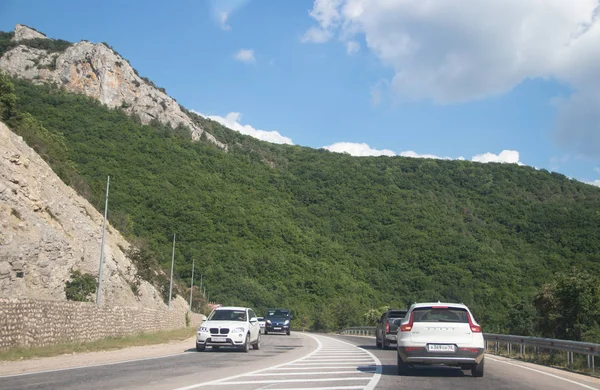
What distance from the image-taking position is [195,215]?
86.6 meters

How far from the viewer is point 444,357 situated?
1333cm

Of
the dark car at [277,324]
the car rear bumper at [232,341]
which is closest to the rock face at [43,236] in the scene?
the dark car at [277,324]

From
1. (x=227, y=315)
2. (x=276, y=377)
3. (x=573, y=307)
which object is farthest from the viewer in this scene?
(x=573, y=307)

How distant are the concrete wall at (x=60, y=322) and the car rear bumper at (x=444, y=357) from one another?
1156 centimetres

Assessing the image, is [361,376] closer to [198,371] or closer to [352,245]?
[198,371]

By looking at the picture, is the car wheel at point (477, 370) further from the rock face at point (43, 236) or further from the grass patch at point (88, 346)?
the rock face at point (43, 236)

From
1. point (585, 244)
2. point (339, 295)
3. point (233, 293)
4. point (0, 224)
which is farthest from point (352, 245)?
point (0, 224)

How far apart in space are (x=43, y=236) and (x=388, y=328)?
20376mm

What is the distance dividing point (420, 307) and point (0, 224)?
25125mm

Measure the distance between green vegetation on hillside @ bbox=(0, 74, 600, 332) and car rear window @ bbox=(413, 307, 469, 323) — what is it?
47474 millimetres

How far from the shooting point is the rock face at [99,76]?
113 metres

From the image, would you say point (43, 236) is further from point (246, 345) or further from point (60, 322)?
point (246, 345)

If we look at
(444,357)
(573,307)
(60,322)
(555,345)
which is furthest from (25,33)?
(444,357)

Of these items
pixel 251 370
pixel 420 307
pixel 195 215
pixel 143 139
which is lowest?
pixel 251 370
